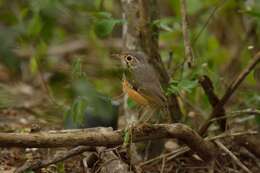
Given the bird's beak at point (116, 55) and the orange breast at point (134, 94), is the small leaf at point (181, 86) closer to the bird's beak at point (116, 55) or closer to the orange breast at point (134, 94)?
the orange breast at point (134, 94)


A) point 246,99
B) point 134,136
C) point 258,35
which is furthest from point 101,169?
point 258,35

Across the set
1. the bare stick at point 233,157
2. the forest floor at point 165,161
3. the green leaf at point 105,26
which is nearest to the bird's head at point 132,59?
the green leaf at point 105,26

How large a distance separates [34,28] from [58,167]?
3.69 feet

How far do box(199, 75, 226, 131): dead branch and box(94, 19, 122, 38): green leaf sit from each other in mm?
736

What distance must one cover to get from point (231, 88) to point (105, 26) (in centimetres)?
106

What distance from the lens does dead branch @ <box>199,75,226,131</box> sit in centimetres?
457

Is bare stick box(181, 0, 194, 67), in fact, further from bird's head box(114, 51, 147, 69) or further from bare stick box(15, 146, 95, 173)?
bare stick box(15, 146, 95, 173)

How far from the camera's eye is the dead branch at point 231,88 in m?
4.59

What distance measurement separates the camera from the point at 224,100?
185 inches

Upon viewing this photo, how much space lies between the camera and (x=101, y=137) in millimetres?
3533

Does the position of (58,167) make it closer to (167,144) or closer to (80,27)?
(167,144)

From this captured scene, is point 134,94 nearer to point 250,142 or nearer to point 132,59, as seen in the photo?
point 132,59

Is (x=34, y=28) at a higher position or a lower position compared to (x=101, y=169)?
higher

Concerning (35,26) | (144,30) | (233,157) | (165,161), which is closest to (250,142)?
(233,157)
